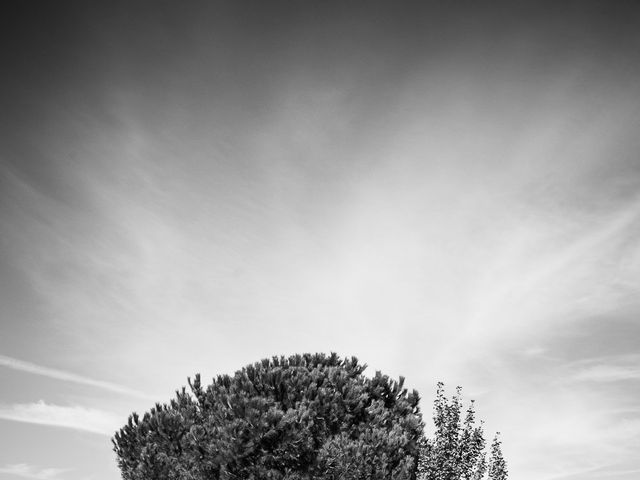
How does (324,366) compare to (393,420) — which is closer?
(393,420)

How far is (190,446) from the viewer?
82.4 feet

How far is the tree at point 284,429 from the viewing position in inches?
898

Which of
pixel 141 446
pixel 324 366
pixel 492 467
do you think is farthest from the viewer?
pixel 324 366

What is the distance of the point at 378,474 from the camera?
23.0 meters

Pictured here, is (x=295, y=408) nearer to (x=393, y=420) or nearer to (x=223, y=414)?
(x=223, y=414)

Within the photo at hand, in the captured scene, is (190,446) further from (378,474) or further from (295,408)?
(378,474)

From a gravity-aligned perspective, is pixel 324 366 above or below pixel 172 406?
above

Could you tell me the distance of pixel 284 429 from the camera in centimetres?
2303

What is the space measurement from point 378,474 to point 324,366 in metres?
7.01

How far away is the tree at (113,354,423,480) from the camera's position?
22.8 metres

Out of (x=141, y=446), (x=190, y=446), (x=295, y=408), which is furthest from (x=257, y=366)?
(x=141, y=446)

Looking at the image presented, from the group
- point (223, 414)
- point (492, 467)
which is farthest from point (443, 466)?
point (223, 414)

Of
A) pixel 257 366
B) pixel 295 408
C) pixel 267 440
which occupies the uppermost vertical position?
pixel 257 366

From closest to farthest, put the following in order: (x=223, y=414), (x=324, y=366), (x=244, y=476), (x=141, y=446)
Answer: (x=244, y=476) < (x=223, y=414) < (x=141, y=446) < (x=324, y=366)
